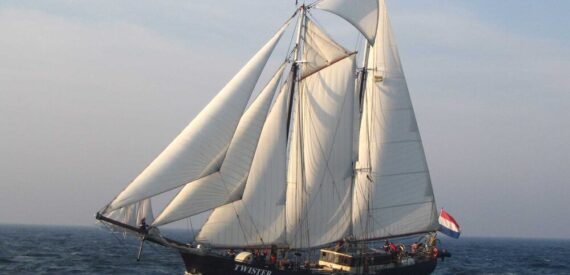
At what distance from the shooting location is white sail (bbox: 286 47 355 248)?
5006cm

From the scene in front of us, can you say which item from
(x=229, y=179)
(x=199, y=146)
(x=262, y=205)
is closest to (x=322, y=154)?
(x=262, y=205)

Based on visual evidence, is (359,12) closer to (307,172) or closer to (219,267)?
(307,172)

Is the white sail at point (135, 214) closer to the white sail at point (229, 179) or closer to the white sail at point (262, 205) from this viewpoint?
the white sail at point (229, 179)

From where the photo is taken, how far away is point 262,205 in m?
46.4

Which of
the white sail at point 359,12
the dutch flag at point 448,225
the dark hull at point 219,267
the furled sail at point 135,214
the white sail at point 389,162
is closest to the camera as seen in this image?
the furled sail at point 135,214

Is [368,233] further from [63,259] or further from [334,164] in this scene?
[63,259]

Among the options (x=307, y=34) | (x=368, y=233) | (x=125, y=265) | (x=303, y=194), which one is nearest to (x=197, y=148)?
(x=303, y=194)

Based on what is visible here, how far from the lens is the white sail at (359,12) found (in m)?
52.2

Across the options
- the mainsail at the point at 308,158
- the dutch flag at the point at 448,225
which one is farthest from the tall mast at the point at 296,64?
the dutch flag at the point at 448,225

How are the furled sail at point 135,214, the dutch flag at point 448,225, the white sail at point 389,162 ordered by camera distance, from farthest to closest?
the dutch flag at point 448,225 → the white sail at point 389,162 → the furled sail at point 135,214

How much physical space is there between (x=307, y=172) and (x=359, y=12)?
11.6 m

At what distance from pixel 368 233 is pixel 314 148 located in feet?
25.5

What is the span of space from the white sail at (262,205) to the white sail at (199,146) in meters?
3.49

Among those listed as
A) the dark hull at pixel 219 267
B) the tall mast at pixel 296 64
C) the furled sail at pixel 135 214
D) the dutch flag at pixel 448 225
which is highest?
the tall mast at pixel 296 64
